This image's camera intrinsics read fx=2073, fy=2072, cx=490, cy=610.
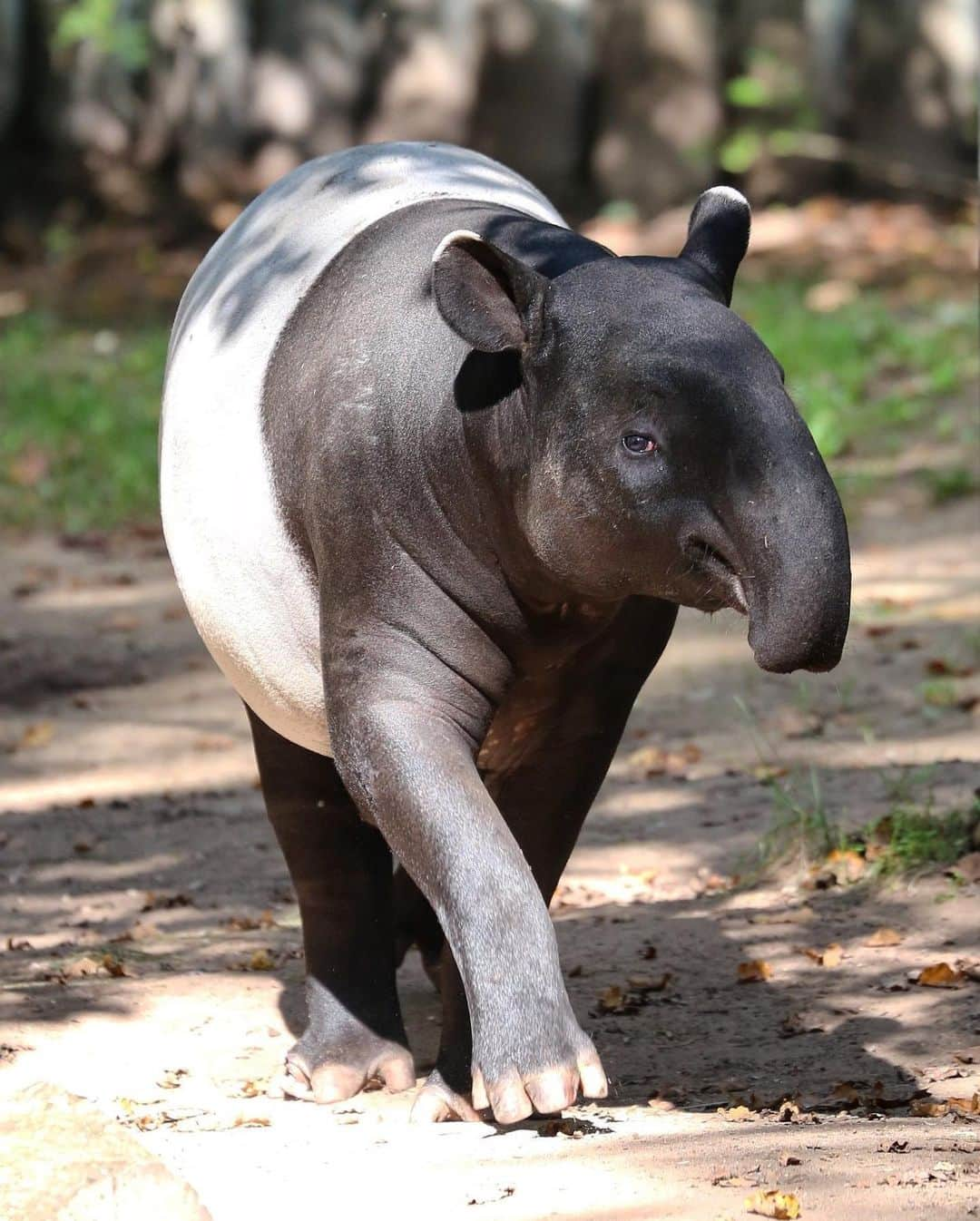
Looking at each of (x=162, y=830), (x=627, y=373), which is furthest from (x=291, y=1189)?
(x=162, y=830)

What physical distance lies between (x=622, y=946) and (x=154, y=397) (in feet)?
24.4

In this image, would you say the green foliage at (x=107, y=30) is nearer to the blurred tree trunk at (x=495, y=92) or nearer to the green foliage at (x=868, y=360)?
the blurred tree trunk at (x=495, y=92)

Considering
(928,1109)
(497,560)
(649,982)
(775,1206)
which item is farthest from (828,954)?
(775,1206)

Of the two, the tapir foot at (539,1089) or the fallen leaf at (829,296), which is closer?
the tapir foot at (539,1089)

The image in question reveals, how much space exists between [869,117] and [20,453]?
7.43m

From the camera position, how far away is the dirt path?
11.7 feet

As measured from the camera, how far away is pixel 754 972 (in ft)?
17.2

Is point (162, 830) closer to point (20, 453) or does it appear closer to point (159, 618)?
point (159, 618)

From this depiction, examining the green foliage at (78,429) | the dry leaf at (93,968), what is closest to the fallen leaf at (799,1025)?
the dry leaf at (93,968)

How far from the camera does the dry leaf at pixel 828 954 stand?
5.23m

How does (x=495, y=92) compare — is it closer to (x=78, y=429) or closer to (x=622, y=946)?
(x=78, y=429)

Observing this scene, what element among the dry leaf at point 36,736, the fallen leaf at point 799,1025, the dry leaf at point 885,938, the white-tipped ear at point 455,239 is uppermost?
the white-tipped ear at point 455,239

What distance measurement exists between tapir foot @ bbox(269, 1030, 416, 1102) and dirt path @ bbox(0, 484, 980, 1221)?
0.19 ft

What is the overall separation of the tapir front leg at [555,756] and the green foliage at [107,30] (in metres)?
9.39
